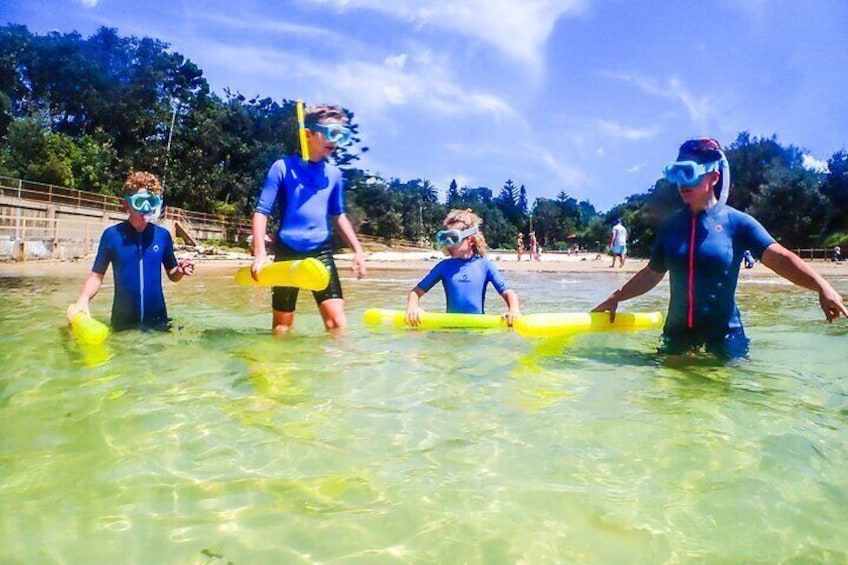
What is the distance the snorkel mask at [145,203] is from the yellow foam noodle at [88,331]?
947mm

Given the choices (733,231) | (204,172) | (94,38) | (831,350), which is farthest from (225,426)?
(94,38)

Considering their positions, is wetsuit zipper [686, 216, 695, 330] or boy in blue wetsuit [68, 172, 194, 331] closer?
wetsuit zipper [686, 216, 695, 330]

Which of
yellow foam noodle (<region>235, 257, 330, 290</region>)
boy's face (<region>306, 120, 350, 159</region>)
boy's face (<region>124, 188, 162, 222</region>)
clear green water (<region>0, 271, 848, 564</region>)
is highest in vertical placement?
boy's face (<region>306, 120, 350, 159</region>)

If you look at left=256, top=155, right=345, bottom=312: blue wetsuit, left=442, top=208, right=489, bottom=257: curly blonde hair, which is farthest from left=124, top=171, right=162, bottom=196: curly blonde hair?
left=442, top=208, right=489, bottom=257: curly blonde hair

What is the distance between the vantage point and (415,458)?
2.35 meters

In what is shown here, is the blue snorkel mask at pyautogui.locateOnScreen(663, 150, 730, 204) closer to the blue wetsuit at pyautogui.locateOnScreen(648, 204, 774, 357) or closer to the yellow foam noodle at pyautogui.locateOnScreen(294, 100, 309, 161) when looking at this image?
the blue wetsuit at pyautogui.locateOnScreen(648, 204, 774, 357)

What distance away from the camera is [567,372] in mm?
3891

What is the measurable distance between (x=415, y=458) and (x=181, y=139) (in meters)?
59.0

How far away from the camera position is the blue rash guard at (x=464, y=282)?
5707 millimetres

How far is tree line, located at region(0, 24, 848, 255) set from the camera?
46406mm

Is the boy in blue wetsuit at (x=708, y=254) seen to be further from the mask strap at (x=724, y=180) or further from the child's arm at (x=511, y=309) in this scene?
the child's arm at (x=511, y=309)

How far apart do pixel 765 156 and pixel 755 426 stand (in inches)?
2345

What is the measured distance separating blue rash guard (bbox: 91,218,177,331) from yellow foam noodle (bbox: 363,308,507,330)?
1.71 meters

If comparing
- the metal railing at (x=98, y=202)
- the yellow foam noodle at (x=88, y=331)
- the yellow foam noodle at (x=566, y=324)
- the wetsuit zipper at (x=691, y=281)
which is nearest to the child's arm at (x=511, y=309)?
the yellow foam noodle at (x=566, y=324)
